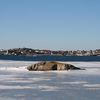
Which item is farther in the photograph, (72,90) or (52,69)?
(52,69)

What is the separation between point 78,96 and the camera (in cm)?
1961

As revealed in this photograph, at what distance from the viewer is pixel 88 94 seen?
67.0 feet

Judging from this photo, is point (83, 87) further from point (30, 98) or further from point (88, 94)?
point (30, 98)

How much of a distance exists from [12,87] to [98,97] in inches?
273

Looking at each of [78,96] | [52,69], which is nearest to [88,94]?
[78,96]

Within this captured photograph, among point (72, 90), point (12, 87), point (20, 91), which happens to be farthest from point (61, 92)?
point (12, 87)

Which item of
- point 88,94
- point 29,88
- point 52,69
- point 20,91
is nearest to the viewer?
point 88,94

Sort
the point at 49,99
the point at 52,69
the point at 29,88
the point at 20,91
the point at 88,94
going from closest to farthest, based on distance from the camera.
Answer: the point at 49,99
the point at 88,94
the point at 20,91
the point at 29,88
the point at 52,69

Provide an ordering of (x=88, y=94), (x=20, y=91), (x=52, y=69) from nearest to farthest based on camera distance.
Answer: (x=88, y=94)
(x=20, y=91)
(x=52, y=69)

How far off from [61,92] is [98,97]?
2.76m

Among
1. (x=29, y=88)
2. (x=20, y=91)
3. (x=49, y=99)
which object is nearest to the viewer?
(x=49, y=99)

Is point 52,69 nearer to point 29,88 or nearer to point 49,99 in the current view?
point 29,88

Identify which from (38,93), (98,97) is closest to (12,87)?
(38,93)

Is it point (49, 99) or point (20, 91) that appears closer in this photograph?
point (49, 99)
